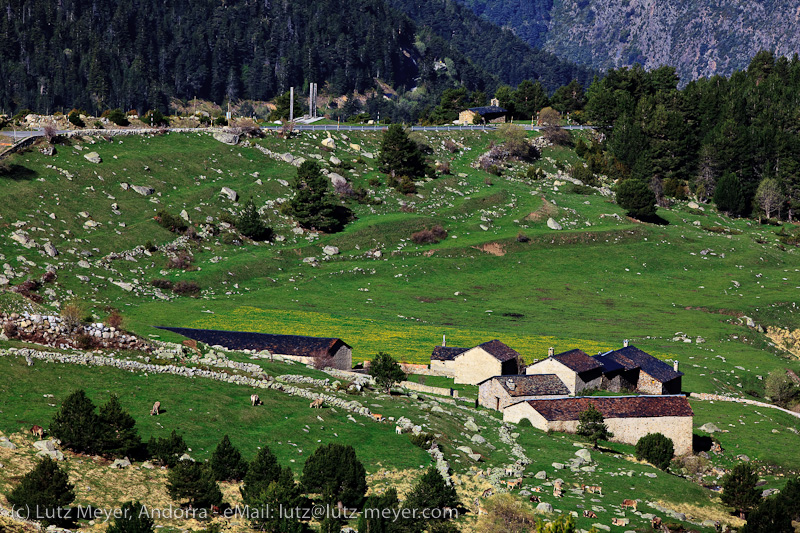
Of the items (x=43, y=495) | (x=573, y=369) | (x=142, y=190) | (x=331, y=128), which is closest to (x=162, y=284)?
(x=142, y=190)

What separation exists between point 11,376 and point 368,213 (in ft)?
288

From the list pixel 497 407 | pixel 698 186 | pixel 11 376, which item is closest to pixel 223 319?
pixel 497 407

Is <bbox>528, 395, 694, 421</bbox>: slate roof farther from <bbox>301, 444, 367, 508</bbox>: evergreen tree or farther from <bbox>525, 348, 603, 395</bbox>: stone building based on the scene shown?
<bbox>301, 444, 367, 508</bbox>: evergreen tree

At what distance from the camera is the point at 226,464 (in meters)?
44.4

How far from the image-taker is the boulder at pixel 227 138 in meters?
143

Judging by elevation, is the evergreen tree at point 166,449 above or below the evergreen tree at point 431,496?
above

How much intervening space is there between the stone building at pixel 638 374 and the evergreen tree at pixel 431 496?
35570 millimetres

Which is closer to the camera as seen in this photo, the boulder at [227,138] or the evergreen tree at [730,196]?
the boulder at [227,138]

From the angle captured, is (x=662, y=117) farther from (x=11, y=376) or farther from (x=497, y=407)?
(x=11, y=376)

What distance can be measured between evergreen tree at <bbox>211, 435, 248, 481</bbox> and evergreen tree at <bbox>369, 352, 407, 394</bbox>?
82.9 ft

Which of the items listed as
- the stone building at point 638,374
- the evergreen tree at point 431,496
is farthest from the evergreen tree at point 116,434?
the stone building at point 638,374

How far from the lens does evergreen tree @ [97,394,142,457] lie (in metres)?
43.7

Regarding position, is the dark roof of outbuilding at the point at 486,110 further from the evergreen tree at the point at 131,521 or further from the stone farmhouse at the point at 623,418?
the evergreen tree at the point at 131,521

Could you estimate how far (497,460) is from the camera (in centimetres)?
5653
